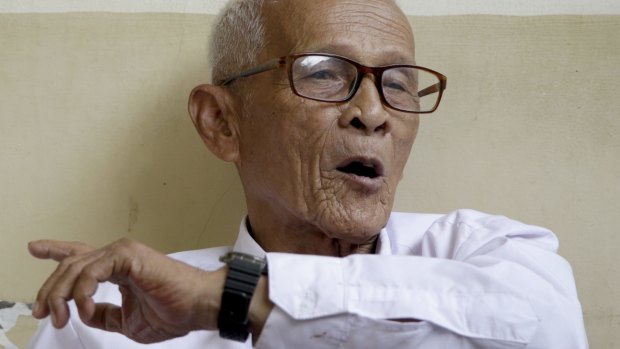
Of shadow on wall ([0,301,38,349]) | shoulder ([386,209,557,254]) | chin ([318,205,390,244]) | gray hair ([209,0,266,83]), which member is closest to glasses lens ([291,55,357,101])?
gray hair ([209,0,266,83])

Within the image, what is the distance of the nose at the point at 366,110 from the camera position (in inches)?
51.8

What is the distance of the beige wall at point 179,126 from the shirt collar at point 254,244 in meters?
0.29

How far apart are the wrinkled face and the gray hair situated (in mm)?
33

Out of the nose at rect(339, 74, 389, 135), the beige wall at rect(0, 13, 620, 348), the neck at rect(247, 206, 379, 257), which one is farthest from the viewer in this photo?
the beige wall at rect(0, 13, 620, 348)

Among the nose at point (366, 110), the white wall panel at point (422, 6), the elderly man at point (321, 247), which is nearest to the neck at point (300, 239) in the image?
the elderly man at point (321, 247)

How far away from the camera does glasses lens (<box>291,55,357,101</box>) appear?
1.34m

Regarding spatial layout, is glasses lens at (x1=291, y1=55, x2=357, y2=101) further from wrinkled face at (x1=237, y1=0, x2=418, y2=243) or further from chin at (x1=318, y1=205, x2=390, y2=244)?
chin at (x1=318, y1=205, x2=390, y2=244)

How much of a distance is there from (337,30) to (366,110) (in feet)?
0.58

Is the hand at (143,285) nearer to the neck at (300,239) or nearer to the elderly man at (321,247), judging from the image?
the elderly man at (321,247)

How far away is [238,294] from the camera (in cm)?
98

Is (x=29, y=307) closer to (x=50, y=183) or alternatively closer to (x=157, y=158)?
(x=50, y=183)

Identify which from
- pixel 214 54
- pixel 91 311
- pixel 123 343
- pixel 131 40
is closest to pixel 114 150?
pixel 131 40

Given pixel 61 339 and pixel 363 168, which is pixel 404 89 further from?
pixel 61 339

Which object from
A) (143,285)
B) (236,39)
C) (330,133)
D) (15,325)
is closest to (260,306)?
(143,285)
